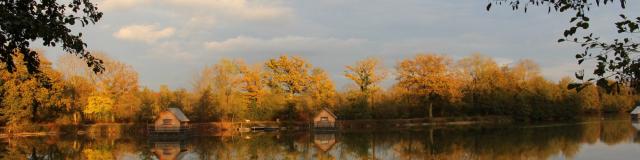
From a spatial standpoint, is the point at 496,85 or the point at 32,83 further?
the point at 496,85

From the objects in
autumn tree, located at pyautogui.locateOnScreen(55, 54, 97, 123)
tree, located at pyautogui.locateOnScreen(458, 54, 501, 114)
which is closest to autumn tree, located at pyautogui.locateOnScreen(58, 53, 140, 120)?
autumn tree, located at pyautogui.locateOnScreen(55, 54, 97, 123)

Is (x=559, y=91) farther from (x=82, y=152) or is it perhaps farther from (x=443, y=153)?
(x=82, y=152)

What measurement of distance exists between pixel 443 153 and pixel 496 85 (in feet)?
140

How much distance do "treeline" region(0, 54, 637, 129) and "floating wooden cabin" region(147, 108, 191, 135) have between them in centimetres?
569

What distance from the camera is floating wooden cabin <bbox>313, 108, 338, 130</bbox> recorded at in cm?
5221

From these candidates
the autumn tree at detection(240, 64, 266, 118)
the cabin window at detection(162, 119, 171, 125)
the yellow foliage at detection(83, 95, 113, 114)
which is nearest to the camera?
the cabin window at detection(162, 119, 171, 125)

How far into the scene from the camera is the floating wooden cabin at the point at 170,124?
4741 cm

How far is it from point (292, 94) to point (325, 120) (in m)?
10.3

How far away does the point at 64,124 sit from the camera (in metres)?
52.2

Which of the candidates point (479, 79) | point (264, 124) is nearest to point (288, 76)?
point (264, 124)

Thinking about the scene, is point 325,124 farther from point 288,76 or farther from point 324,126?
point 288,76

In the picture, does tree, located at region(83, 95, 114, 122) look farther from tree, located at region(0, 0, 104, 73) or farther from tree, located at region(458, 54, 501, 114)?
tree, located at region(0, 0, 104, 73)

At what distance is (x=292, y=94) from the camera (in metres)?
62.2

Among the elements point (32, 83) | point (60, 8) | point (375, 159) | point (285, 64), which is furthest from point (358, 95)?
point (60, 8)
